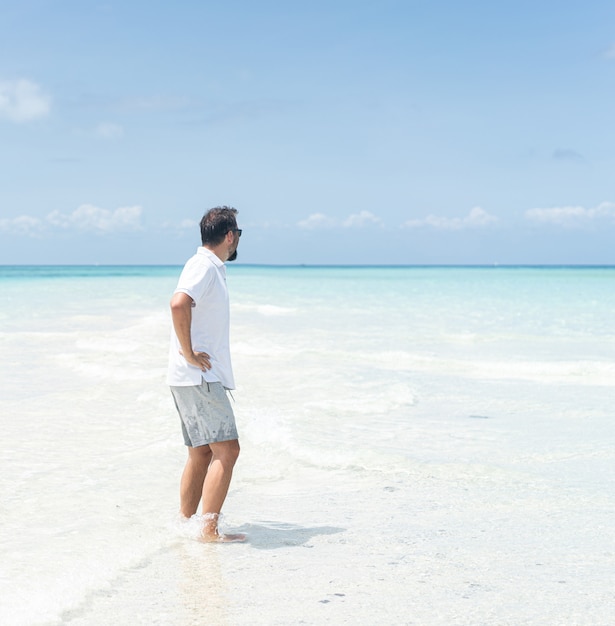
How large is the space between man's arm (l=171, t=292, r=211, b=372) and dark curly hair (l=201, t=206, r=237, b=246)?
15.0 inches

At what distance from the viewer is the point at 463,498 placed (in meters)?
5.46

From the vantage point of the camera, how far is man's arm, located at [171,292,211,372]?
4.29 metres

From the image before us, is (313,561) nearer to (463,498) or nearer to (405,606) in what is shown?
(405,606)

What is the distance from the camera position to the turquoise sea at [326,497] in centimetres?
372

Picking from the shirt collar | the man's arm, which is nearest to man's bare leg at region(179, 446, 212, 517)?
the man's arm

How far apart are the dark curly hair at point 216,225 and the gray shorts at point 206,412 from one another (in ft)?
2.62

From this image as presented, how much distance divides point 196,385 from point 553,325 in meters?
17.8

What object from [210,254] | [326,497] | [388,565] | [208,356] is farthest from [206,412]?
[326,497]

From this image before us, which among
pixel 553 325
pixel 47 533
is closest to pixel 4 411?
pixel 47 533

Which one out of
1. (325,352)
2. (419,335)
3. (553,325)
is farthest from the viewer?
(553,325)

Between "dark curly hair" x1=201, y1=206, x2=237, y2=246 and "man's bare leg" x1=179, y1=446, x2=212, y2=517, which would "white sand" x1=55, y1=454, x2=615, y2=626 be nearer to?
"man's bare leg" x1=179, y1=446, x2=212, y2=517

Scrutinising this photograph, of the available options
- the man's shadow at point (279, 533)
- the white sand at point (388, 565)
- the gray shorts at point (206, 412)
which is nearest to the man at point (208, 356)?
the gray shorts at point (206, 412)

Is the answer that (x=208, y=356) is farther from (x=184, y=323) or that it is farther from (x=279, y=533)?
(x=279, y=533)

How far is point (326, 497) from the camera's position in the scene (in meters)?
5.54
